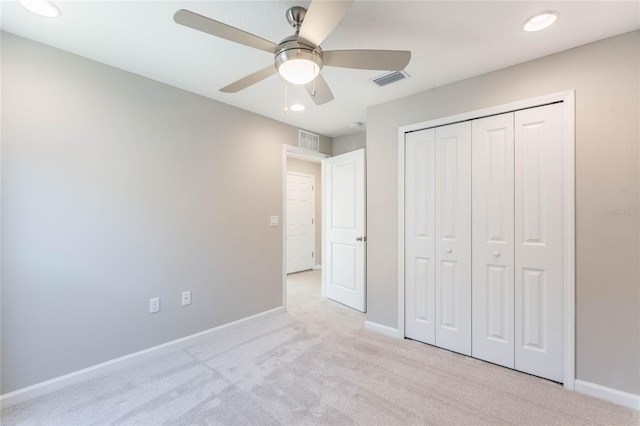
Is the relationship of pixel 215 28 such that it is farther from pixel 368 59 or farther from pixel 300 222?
pixel 300 222

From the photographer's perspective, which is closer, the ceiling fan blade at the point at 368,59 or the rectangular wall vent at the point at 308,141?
the ceiling fan blade at the point at 368,59

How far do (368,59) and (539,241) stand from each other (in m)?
1.84

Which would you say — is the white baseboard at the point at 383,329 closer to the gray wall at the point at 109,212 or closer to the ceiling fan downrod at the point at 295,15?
the gray wall at the point at 109,212

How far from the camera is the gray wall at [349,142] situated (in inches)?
157

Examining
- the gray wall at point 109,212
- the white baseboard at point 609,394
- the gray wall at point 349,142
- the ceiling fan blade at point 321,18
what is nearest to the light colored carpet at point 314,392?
the white baseboard at point 609,394

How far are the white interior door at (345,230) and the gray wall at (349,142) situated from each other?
28cm

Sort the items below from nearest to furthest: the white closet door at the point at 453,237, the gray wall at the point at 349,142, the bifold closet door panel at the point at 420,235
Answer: the white closet door at the point at 453,237 < the bifold closet door panel at the point at 420,235 < the gray wall at the point at 349,142

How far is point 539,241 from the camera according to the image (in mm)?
2162

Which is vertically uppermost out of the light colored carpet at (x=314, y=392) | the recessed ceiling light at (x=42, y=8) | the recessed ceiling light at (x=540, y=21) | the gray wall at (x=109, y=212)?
the recessed ceiling light at (x=42, y=8)

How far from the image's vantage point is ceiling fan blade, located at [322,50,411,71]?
1449mm

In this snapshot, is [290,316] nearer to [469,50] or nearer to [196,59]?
[196,59]

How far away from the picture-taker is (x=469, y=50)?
2035mm

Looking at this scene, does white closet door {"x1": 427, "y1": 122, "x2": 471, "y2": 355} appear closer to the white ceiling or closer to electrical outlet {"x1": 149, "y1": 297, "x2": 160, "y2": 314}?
the white ceiling

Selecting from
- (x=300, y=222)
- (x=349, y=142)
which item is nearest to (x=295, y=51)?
(x=349, y=142)
